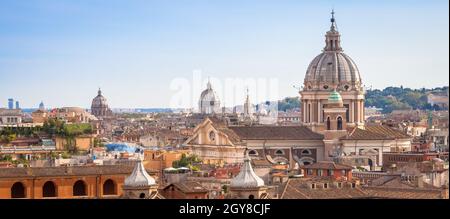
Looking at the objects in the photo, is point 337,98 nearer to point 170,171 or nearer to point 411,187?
point 170,171

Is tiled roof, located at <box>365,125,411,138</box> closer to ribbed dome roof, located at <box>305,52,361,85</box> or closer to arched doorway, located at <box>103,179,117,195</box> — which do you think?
ribbed dome roof, located at <box>305,52,361,85</box>

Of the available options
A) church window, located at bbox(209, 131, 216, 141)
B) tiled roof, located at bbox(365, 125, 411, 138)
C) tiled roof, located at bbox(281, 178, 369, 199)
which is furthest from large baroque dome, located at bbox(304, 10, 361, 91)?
tiled roof, located at bbox(281, 178, 369, 199)

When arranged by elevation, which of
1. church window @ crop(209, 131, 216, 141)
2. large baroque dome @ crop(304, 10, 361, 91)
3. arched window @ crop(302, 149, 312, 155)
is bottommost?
arched window @ crop(302, 149, 312, 155)

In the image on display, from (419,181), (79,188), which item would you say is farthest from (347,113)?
(79,188)

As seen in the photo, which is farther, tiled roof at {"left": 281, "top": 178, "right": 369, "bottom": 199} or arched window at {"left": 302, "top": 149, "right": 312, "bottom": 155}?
arched window at {"left": 302, "top": 149, "right": 312, "bottom": 155}

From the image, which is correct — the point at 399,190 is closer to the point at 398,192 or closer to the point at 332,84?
the point at 398,192
